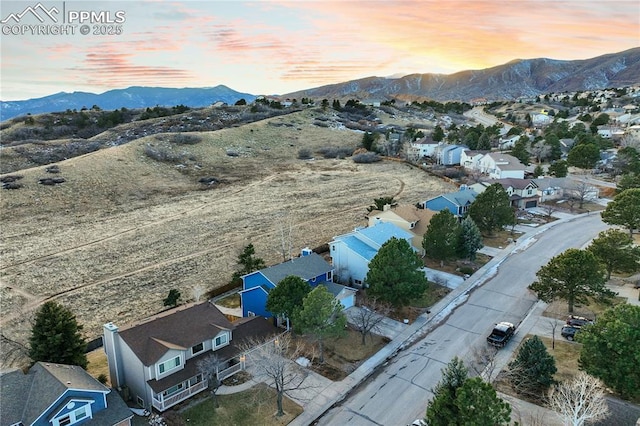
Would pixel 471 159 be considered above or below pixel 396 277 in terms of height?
above

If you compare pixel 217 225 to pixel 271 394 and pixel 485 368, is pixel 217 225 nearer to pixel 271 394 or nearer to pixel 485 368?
pixel 271 394

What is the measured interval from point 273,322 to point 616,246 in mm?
27229

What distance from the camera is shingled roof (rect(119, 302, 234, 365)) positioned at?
21609mm

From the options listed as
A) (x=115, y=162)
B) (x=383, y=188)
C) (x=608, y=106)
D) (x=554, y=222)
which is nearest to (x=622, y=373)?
(x=554, y=222)

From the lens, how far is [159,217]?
55312 mm

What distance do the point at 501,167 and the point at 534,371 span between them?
169ft

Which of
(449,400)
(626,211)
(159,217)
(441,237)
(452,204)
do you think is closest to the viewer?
(449,400)

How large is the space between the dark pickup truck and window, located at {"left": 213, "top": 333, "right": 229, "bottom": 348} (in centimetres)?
1615

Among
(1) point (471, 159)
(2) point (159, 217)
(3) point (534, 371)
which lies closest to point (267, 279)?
(3) point (534, 371)

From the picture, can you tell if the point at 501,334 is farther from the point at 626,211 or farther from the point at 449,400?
the point at 626,211

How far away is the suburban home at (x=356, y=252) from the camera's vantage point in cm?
3484

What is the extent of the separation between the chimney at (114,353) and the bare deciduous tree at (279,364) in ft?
22.0

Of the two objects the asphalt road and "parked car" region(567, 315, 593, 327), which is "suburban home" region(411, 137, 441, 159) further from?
"parked car" region(567, 315, 593, 327)

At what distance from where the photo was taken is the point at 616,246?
33.4 meters
